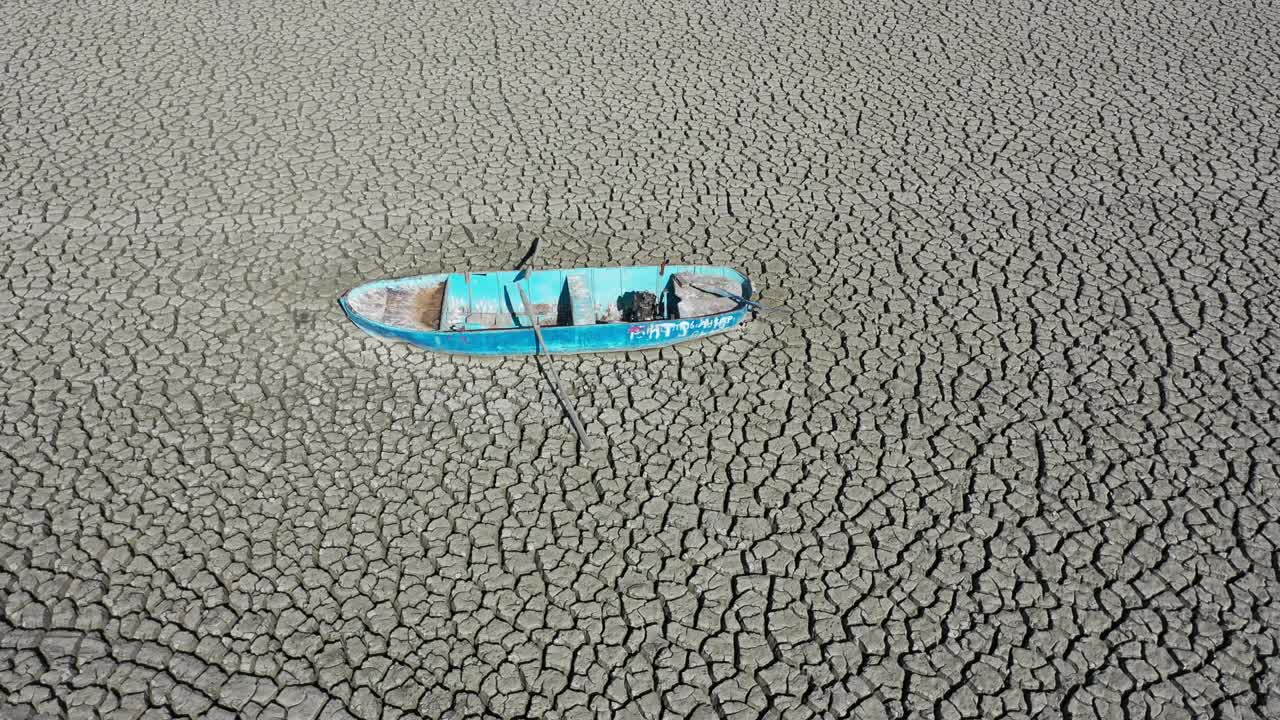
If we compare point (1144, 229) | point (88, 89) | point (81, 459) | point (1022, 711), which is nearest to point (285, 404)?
point (81, 459)

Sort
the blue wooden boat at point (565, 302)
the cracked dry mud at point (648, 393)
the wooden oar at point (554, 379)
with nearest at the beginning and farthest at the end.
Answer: the cracked dry mud at point (648, 393) < the wooden oar at point (554, 379) < the blue wooden boat at point (565, 302)

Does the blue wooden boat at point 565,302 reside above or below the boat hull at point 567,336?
above

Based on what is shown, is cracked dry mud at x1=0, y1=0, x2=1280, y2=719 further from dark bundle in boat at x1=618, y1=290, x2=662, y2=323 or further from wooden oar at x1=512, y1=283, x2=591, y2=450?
dark bundle in boat at x1=618, y1=290, x2=662, y2=323

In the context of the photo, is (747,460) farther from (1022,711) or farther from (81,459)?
(81,459)

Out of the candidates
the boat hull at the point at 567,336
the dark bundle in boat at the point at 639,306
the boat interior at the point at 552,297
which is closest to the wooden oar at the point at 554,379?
the boat hull at the point at 567,336

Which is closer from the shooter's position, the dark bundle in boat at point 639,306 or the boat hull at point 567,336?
the boat hull at point 567,336

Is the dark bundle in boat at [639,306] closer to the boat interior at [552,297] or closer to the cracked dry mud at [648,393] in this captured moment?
the boat interior at [552,297]

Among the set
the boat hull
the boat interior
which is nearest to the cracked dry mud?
the boat hull
